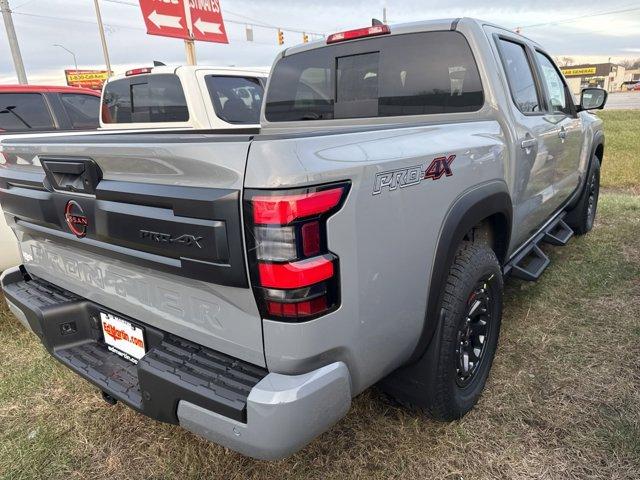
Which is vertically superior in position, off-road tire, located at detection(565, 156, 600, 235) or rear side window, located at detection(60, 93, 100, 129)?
rear side window, located at detection(60, 93, 100, 129)

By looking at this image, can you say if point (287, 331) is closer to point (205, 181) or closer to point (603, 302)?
point (205, 181)

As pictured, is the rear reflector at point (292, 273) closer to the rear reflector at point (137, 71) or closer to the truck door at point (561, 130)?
the truck door at point (561, 130)

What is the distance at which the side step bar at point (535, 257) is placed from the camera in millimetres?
3240

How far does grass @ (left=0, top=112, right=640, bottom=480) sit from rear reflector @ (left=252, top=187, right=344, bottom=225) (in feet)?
4.38

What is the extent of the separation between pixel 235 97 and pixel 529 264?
3992mm

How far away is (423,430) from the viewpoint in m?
2.39

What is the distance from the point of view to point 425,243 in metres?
1.90

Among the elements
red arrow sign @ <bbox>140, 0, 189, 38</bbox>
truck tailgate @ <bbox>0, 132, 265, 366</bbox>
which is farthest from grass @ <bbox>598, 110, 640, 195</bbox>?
red arrow sign @ <bbox>140, 0, 189, 38</bbox>

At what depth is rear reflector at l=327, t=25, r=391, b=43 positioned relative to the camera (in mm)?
2885

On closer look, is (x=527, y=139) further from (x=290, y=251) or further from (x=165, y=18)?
(x=165, y=18)

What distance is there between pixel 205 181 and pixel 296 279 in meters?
0.42

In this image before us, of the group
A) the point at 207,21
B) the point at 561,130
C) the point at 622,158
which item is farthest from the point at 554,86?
the point at 207,21

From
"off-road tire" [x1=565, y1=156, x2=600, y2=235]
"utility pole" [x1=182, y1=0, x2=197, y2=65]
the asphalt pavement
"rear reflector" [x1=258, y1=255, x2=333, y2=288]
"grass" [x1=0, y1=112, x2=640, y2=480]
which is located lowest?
the asphalt pavement

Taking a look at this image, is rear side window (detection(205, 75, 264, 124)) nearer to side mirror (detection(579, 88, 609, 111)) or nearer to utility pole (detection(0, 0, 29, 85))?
side mirror (detection(579, 88, 609, 111))
